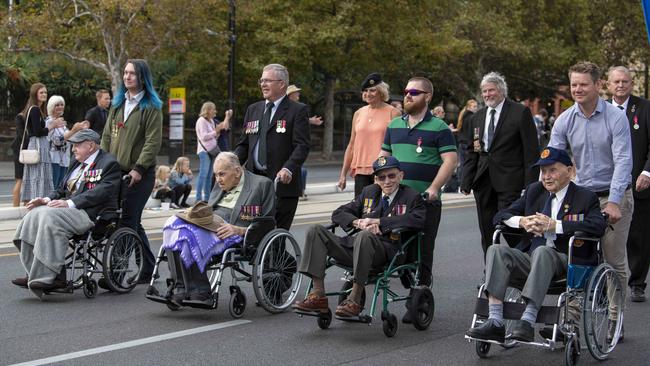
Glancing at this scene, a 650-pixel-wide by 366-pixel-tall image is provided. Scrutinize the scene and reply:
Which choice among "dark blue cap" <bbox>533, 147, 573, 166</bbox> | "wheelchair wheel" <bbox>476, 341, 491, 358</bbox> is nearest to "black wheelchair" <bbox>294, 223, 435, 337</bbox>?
"wheelchair wheel" <bbox>476, 341, 491, 358</bbox>

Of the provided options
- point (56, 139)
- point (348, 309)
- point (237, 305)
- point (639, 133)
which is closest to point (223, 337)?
point (237, 305)

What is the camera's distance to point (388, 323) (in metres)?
7.60

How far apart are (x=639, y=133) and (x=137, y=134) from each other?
4.59 meters

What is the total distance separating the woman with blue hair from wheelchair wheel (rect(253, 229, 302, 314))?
1636mm

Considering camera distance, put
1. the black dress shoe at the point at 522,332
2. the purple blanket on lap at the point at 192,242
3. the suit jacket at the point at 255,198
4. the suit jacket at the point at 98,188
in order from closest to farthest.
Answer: the black dress shoe at the point at 522,332, the purple blanket on lap at the point at 192,242, the suit jacket at the point at 255,198, the suit jacket at the point at 98,188

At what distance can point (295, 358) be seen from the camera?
6.97 meters

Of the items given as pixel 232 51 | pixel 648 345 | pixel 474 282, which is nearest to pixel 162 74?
pixel 232 51

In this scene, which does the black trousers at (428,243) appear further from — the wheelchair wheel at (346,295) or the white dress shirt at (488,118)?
the white dress shirt at (488,118)

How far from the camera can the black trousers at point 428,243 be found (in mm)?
8398

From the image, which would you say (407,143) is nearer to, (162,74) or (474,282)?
(474,282)

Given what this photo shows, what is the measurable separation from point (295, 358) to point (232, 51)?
859 inches

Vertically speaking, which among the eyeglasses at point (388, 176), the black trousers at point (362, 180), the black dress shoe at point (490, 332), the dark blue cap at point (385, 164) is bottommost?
the black dress shoe at point (490, 332)

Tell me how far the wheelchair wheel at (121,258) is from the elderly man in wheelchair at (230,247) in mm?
796

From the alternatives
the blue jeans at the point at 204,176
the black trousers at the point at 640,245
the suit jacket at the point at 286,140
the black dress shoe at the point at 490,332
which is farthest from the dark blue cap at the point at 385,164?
the blue jeans at the point at 204,176
